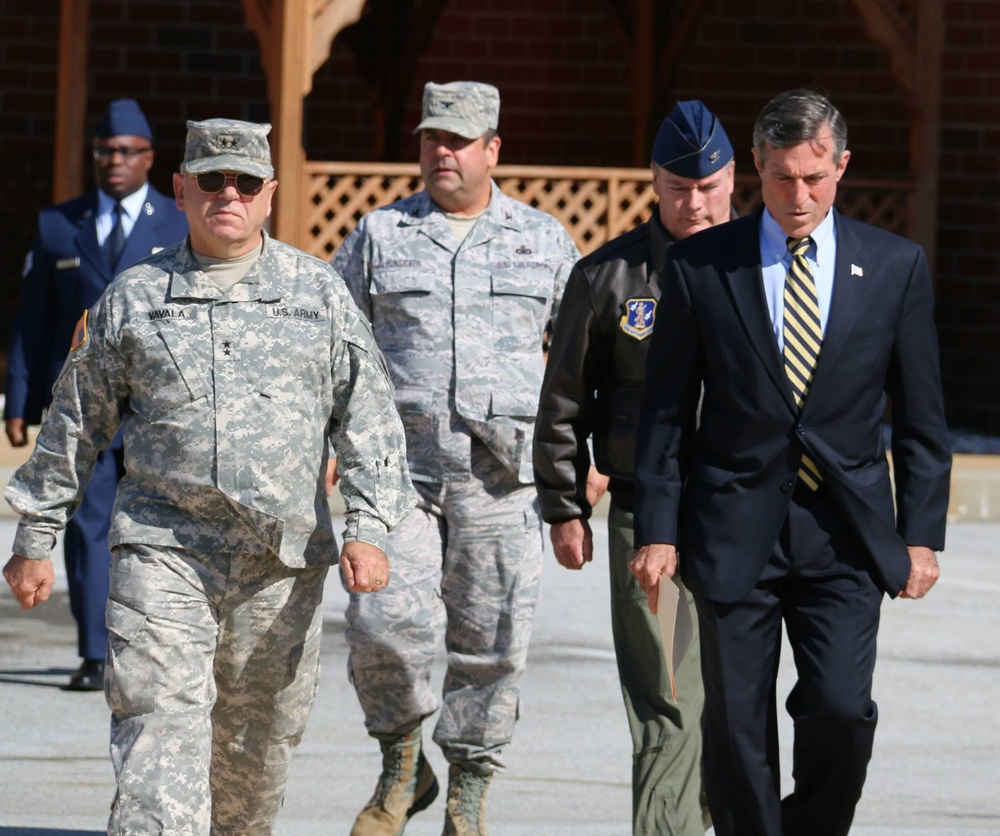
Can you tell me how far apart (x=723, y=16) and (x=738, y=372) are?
13.6 m

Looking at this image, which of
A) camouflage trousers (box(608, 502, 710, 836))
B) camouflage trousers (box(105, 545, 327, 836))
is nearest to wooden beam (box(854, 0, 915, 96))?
camouflage trousers (box(608, 502, 710, 836))

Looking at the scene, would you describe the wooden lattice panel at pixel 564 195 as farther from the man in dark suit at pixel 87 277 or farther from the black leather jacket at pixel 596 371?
the black leather jacket at pixel 596 371

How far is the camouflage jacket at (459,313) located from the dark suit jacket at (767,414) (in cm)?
118

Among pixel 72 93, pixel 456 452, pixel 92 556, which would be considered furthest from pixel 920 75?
pixel 456 452

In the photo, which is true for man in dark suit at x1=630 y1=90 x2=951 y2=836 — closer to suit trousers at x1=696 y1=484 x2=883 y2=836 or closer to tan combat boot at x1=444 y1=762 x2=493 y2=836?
suit trousers at x1=696 y1=484 x2=883 y2=836

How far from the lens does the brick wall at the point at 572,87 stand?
16.9 metres

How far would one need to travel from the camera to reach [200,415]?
473 cm

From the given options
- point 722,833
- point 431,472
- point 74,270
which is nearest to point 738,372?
point 722,833

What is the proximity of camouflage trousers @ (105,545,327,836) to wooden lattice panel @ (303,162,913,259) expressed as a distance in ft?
26.5

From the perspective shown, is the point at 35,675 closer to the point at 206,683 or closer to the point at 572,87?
the point at 206,683

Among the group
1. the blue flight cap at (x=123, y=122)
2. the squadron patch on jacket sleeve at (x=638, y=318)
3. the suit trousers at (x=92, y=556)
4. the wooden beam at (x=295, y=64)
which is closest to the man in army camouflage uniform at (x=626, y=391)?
the squadron patch on jacket sleeve at (x=638, y=318)

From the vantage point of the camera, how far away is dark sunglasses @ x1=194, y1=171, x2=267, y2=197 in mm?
4812

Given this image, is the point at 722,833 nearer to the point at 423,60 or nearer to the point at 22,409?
the point at 22,409

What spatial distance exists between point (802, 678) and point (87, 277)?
4068 mm
